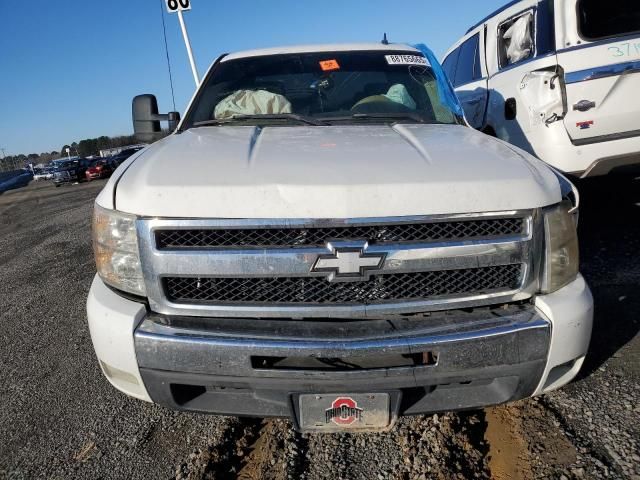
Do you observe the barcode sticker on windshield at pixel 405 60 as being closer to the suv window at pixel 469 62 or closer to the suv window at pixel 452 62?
the suv window at pixel 469 62

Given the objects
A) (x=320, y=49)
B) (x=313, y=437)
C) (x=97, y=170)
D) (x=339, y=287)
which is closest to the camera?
(x=339, y=287)

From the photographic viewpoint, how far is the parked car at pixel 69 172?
26300 millimetres

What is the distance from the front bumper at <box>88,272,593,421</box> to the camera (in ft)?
5.62

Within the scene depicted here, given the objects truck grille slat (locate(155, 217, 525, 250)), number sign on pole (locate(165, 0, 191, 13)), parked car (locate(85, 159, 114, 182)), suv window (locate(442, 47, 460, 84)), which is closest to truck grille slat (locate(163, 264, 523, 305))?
truck grille slat (locate(155, 217, 525, 250))

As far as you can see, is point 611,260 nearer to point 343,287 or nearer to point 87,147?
point 343,287

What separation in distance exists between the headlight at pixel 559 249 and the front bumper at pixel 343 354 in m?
0.06

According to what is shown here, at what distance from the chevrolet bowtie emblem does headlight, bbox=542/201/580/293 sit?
0.67 m

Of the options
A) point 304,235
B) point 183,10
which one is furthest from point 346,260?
point 183,10

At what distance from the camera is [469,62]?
6.56m

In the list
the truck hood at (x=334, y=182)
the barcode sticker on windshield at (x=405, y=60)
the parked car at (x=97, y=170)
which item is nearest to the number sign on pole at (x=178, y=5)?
the barcode sticker on windshield at (x=405, y=60)

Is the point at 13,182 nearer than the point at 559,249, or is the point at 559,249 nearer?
the point at 559,249

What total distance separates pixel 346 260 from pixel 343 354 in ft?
1.09

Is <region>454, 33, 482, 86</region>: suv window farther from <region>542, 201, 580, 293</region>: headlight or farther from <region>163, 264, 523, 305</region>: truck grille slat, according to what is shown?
<region>163, 264, 523, 305</region>: truck grille slat

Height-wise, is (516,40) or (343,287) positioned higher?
(516,40)
